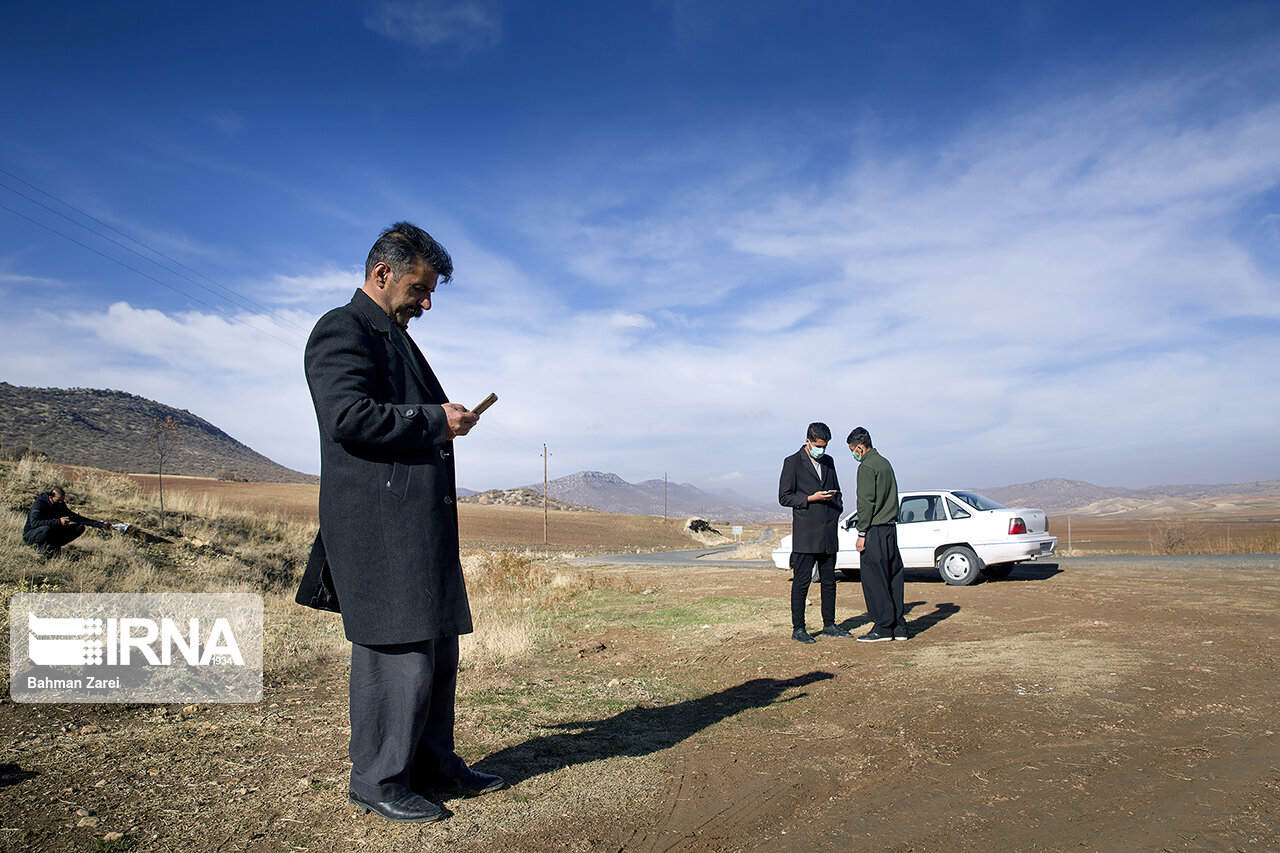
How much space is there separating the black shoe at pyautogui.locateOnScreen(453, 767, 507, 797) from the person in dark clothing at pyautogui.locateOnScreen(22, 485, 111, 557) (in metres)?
9.32

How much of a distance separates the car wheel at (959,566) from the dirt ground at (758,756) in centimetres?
562

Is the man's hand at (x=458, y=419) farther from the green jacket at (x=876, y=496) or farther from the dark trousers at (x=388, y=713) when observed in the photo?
the green jacket at (x=876, y=496)

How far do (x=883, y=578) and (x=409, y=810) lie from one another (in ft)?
17.1

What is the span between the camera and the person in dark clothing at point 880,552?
22.9ft

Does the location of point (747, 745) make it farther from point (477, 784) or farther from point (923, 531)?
point (923, 531)

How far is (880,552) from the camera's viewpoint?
7043mm

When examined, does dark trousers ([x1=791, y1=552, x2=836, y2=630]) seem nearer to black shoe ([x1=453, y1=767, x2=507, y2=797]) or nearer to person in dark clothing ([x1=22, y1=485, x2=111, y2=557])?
black shoe ([x1=453, y1=767, x2=507, y2=797])

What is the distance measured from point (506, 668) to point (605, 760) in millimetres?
2710

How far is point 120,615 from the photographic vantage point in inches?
292

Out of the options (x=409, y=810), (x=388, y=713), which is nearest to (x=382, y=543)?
(x=388, y=713)

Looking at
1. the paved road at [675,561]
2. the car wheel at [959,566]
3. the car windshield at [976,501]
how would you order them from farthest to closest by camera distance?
the paved road at [675,561], the car windshield at [976,501], the car wheel at [959,566]

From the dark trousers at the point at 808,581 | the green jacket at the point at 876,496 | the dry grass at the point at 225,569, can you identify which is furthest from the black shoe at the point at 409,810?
the green jacket at the point at 876,496

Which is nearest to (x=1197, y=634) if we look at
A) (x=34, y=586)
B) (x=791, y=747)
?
(x=791, y=747)

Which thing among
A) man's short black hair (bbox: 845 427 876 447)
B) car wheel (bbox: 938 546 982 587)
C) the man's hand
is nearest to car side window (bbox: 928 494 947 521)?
car wheel (bbox: 938 546 982 587)
